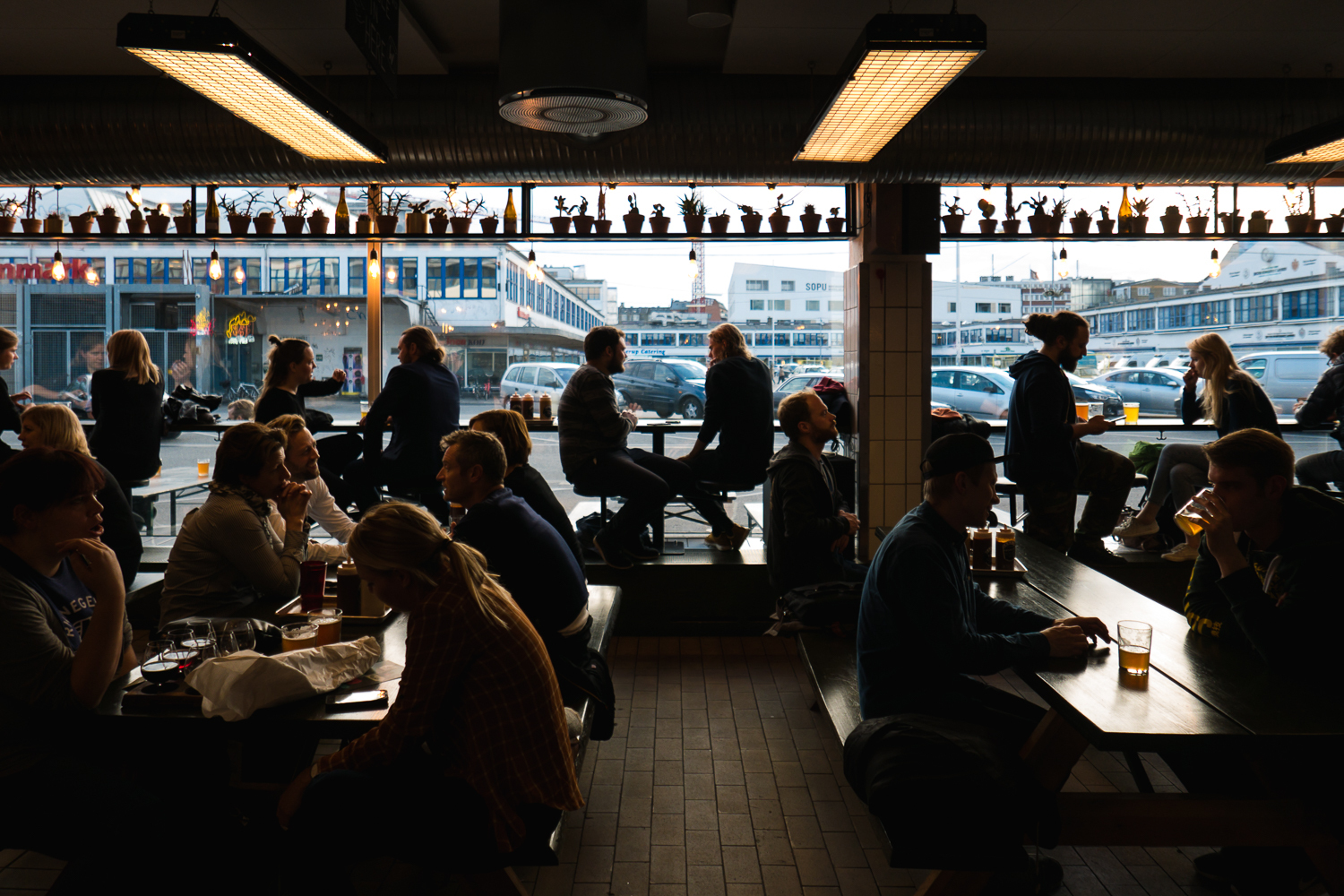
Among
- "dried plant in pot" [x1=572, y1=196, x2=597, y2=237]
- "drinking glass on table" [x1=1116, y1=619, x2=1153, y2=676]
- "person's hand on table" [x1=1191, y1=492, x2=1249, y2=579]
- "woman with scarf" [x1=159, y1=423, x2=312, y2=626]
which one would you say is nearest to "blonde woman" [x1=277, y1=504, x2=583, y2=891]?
"woman with scarf" [x1=159, y1=423, x2=312, y2=626]

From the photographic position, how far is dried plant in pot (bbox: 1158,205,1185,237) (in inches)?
235

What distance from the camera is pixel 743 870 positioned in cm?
278

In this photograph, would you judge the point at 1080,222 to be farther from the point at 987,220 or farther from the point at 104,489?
the point at 104,489

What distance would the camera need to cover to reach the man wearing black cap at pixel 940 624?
2.29m

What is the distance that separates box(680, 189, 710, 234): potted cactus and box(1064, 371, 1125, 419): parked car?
9.73 ft

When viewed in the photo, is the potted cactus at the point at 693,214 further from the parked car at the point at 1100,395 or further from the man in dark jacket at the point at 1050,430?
the parked car at the point at 1100,395

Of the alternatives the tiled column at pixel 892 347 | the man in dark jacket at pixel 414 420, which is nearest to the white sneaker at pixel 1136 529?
the tiled column at pixel 892 347

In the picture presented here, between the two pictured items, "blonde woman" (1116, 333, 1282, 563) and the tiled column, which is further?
the tiled column

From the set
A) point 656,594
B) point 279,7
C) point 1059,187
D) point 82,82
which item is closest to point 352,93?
point 279,7

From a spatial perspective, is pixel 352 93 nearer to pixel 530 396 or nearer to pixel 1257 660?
pixel 530 396

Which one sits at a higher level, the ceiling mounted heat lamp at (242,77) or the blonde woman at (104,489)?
the ceiling mounted heat lamp at (242,77)

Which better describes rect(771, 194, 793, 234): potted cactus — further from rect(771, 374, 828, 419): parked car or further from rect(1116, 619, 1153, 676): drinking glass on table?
rect(1116, 619, 1153, 676): drinking glass on table

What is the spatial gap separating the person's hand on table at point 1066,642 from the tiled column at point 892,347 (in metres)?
3.84

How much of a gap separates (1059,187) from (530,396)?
3919 millimetres
